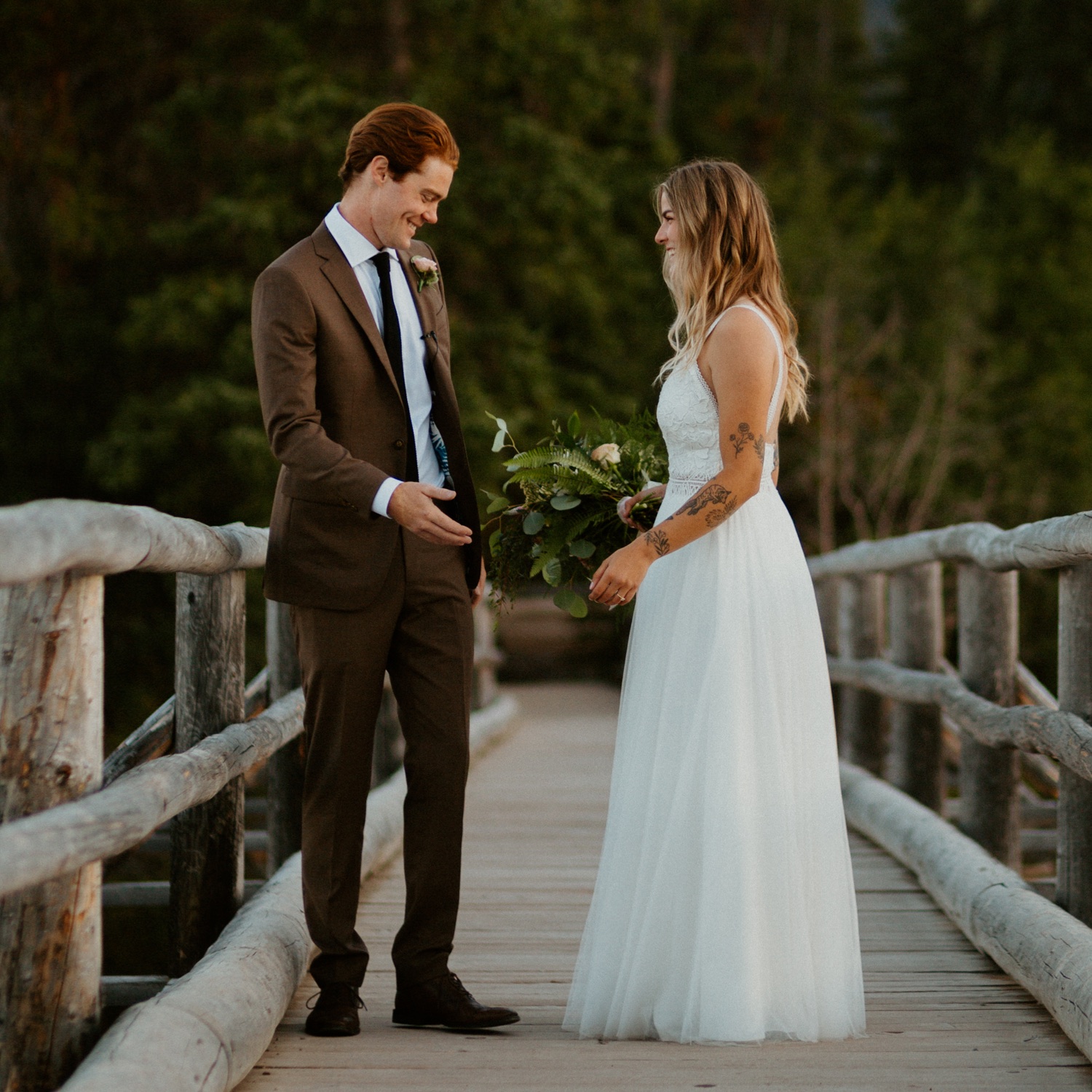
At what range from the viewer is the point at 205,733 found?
135 inches

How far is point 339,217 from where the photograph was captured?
123 inches

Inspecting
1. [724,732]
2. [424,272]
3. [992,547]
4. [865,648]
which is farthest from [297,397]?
[865,648]

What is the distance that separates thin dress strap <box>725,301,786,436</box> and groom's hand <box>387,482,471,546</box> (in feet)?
2.31

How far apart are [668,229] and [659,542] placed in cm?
69

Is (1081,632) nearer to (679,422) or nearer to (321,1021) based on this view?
(679,422)

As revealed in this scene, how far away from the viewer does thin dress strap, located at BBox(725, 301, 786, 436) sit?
9.97 feet

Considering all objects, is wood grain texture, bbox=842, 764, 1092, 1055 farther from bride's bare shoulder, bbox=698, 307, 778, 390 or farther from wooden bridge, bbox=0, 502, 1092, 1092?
bride's bare shoulder, bbox=698, 307, 778, 390

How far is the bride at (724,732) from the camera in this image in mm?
2998

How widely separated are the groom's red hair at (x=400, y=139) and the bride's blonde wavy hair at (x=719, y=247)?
0.51 meters

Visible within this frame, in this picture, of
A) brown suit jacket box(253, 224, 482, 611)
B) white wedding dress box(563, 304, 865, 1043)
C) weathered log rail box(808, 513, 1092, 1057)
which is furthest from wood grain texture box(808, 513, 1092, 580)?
brown suit jacket box(253, 224, 482, 611)

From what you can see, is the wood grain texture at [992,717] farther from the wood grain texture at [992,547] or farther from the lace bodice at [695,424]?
the lace bodice at [695,424]

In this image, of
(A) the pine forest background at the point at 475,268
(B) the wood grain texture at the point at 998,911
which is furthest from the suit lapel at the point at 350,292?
(A) the pine forest background at the point at 475,268

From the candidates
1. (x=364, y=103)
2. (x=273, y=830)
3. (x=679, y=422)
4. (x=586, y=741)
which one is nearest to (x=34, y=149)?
(x=364, y=103)

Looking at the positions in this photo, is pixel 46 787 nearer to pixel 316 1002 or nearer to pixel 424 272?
pixel 316 1002
